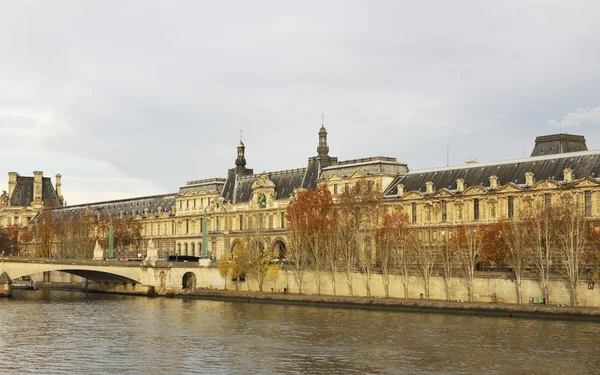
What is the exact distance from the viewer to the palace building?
3844 inches

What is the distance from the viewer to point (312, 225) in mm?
108188

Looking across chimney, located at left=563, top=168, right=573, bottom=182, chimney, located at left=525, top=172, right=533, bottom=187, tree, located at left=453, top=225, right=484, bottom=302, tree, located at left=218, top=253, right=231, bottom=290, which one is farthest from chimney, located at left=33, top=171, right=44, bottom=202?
chimney, located at left=563, top=168, right=573, bottom=182

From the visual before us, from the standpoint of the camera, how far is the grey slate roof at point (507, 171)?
3794 inches

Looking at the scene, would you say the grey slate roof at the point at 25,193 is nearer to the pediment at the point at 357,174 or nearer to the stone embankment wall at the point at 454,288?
the pediment at the point at 357,174

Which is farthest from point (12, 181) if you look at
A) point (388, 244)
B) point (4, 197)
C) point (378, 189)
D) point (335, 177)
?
point (388, 244)

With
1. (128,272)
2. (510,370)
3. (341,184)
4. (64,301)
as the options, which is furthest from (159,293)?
(510,370)

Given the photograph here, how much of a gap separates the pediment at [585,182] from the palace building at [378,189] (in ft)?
0.30

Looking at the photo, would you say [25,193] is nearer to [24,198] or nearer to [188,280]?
[24,198]

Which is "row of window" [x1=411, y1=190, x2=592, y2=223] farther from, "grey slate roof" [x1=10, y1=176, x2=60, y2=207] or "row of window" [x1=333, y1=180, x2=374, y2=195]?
"grey slate roof" [x1=10, y1=176, x2=60, y2=207]

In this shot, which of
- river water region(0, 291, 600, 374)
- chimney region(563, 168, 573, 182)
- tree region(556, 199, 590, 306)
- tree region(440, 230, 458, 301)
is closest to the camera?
river water region(0, 291, 600, 374)

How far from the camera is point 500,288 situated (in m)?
84.3

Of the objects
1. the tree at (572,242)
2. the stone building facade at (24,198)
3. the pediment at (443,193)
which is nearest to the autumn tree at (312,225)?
the pediment at (443,193)

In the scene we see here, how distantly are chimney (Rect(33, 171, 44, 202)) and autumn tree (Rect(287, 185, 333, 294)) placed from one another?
82109 mm

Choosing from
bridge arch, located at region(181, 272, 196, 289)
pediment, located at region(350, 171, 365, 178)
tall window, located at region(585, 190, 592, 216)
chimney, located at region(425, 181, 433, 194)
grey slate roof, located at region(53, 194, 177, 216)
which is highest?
grey slate roof, located at region(53, 194, 177, 216)
